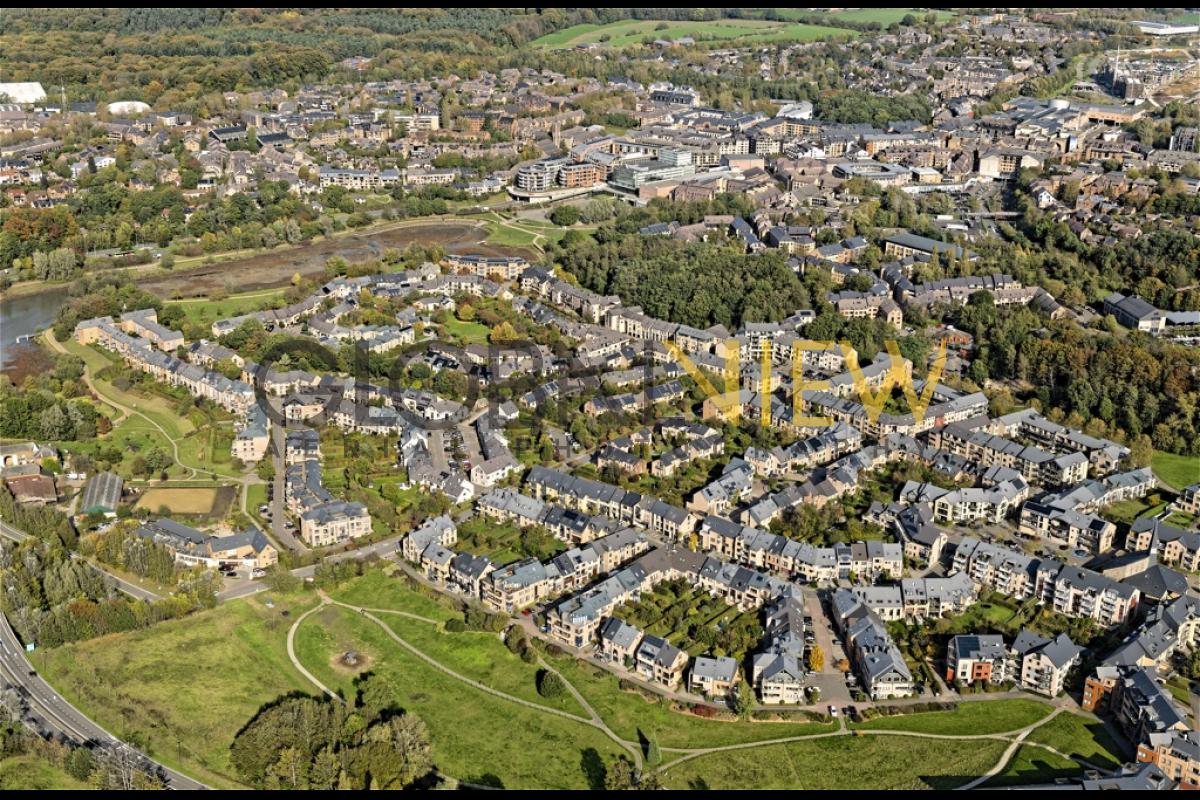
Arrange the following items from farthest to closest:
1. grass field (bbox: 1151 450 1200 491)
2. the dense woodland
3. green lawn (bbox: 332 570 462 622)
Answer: grass field (bbox: 1151 450 1200 491) → green lawn (bbox: 332 570 462 622) → the dense woodland

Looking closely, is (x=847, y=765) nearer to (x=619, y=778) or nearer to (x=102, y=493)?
(x=619, y=778)

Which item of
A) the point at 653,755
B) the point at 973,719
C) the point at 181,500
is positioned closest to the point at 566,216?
the point at 181,500

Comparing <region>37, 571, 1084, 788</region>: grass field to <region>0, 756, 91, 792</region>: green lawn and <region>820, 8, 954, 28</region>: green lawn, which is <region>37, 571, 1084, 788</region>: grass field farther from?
<region>820, 8, 954, 28</region>: green lawn

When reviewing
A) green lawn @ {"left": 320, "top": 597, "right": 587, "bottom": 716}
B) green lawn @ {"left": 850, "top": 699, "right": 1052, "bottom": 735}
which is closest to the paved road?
green lawn @ {"left": 320, "top": 597, "right": 587, "bottom": 716}

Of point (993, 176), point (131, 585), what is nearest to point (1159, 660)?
point (131, 585)

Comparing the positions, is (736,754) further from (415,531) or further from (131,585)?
(131,585)

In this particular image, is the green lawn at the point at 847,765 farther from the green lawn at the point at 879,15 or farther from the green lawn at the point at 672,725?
the green lawn at the point at 879,15
